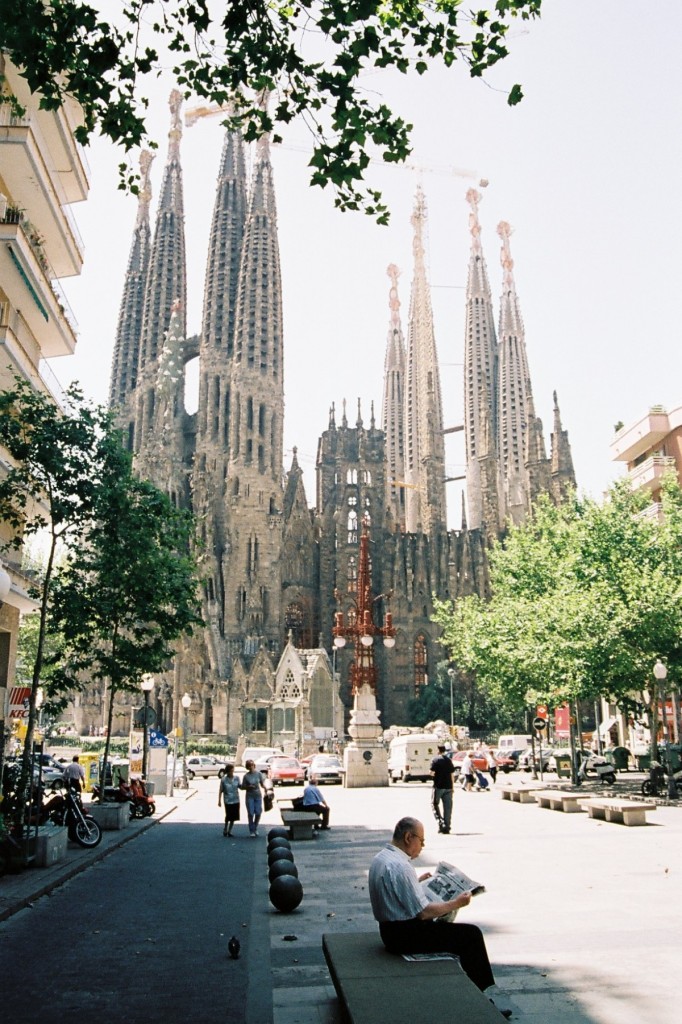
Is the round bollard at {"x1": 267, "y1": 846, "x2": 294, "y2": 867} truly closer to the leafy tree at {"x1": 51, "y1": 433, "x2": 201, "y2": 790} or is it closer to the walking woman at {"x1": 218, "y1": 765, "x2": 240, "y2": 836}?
the walking woman at {"x1": 218, "y1": 765, "x2": 240, "y2": 836}

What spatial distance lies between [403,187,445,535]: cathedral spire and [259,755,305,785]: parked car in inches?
2010

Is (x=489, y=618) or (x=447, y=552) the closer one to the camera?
(x=489, y=618)

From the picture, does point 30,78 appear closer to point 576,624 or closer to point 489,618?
point 576,624

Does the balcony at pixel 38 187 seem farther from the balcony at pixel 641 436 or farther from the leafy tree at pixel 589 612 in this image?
the balcony at pixel 641 436

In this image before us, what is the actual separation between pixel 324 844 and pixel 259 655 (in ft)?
166

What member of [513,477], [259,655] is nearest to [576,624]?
[259,655]

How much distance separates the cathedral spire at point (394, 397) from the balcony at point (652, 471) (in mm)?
66464

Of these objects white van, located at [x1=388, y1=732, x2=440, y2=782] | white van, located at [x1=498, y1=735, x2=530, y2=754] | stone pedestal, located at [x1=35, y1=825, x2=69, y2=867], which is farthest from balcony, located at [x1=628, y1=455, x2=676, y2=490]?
stone pedestal, located at [x1=35, y1=825, x2=69, y2=867]

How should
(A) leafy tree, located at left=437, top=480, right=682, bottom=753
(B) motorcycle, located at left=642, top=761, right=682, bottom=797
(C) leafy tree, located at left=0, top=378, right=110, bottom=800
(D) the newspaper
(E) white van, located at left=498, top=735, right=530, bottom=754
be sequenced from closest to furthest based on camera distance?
1. (D) the newspaper
2. (C) leafy tree, located at left=0, top=378, right=110, bottom=800
3. (B) motorcycle, located at left=642, top=761, right=682, bottom=797
4. (A) leafy tree, located at left=437, top=480, right=682, bottom=753
5. (E) white van, located at left=498, top=735, right=530, bottom=754

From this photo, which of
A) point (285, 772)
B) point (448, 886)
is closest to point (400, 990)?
point (448, 886)

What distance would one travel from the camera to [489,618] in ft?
107

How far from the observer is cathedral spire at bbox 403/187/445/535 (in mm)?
89281

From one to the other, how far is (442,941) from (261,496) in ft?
225

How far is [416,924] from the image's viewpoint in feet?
18.3
